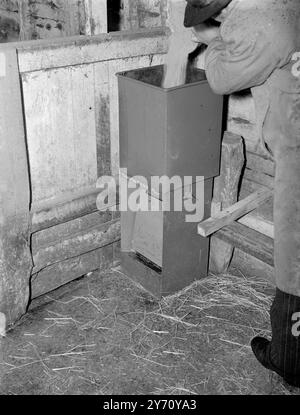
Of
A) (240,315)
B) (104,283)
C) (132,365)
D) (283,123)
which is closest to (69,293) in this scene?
(104,283)

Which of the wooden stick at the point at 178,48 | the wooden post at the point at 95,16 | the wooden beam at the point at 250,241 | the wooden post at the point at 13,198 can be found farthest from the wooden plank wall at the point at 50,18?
the wooden beam at the point at 250,241

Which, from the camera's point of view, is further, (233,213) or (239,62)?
(233,213)

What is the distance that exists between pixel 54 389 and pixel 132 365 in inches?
19.5

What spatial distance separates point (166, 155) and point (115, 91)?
2.28 feet

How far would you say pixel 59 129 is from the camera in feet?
11.7

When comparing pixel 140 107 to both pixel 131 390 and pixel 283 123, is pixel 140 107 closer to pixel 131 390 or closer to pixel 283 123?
pixel 283 123

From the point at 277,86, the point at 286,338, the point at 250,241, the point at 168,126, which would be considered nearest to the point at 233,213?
the point at 250,241

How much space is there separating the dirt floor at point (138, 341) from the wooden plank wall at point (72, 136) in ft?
1.00

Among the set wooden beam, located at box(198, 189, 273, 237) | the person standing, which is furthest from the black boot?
wooden beam, located at box(198, 189, 273, 237)

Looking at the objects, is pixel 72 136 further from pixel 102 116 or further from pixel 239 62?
pixel 239 62

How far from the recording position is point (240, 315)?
3824 mm

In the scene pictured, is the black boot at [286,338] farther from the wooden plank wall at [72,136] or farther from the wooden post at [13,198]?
the wooden post at [13,198]

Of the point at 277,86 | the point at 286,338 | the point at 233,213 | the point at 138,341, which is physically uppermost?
the point at 277,86

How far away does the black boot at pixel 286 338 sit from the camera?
117 inches
